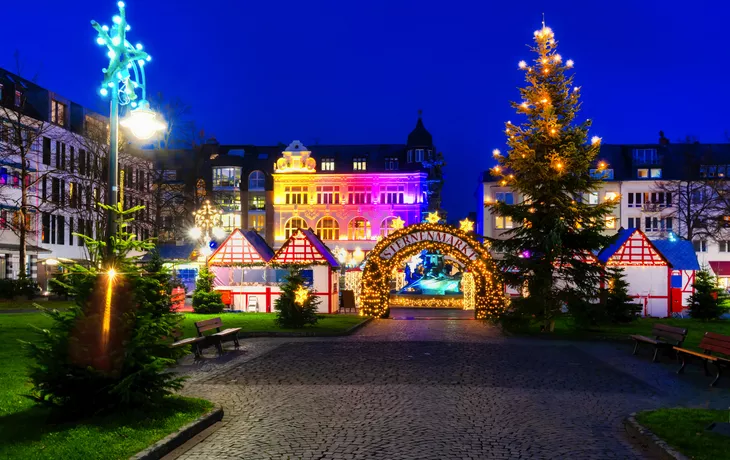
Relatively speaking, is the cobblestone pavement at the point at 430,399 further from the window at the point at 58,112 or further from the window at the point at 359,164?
the window at the point at 359,164

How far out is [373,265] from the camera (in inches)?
1329

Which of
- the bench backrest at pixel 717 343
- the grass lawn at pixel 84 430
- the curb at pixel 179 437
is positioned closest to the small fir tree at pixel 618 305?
the bench backrest at pixel 717 343

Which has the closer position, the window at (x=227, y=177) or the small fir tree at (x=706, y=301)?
the small fir tree at (x=706, y=301)

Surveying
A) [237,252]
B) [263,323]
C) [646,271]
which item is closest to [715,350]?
[263,323]

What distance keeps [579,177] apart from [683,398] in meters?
13.7

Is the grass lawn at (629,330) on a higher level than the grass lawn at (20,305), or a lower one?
lower

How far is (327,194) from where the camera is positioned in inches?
3093

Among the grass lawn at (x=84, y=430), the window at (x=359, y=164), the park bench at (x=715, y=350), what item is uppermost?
the window at (x=359, y=164)

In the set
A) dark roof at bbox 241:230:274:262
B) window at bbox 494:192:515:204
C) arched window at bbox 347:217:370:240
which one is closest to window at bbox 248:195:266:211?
arched window at bbox 347:217:370:240

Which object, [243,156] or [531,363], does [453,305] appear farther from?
[243,156]

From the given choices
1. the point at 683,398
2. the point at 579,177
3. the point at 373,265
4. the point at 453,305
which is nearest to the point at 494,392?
the point at 683,398

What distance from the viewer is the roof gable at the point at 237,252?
3622 centimetres

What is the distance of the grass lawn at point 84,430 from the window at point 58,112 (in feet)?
157

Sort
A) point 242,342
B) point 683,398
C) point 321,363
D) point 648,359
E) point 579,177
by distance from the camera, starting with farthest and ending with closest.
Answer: point 579,177 < point 242,342 < point 648,359 < point 321,363 < point 683,398
